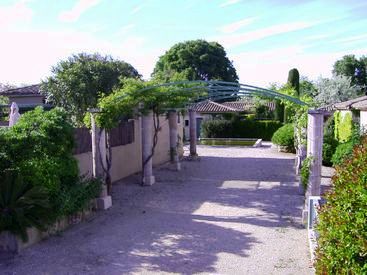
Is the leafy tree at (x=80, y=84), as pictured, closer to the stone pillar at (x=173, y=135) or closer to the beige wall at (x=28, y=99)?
the stone pillar at (x=173, y=135)

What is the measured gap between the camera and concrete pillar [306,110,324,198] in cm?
903

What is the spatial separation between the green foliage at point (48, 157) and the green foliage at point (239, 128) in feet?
87.5

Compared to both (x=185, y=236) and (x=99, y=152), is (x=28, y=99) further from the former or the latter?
(x=185, y=236)

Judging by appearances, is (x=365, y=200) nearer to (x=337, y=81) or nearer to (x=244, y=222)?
(x=244, y=222)

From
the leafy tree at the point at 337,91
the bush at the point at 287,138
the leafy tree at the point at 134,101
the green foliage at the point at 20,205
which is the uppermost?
the leafy tree at the point at 337,91

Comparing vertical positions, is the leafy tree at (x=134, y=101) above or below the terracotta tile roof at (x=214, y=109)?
below

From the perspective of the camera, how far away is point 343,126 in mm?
20828

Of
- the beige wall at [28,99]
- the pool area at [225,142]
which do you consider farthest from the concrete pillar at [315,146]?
the beige wall at [28,99]

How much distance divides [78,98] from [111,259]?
1451cm

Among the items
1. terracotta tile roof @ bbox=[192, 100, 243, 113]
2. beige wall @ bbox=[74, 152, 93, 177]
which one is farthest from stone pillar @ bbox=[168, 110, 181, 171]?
terracotta tile roof @ bbox=[192, 100, 243, 113]

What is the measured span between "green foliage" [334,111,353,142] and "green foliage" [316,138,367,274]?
15122 millimetres

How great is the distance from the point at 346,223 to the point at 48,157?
6.25 metres

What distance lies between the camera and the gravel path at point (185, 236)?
6547 millimetres

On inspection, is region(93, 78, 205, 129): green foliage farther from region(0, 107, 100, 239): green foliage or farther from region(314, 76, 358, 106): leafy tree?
region(314, 76, 358, 106): leafy tree
